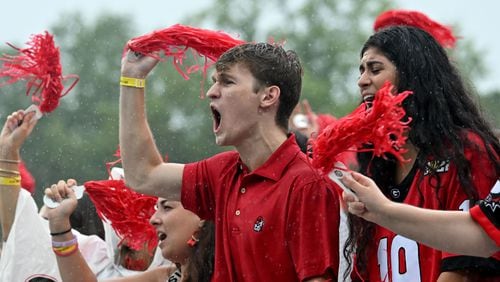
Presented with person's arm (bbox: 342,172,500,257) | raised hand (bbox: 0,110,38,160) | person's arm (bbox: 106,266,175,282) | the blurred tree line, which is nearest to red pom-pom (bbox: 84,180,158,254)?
person's arm (bbox: 106,266,175,282)

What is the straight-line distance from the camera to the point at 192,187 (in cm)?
571

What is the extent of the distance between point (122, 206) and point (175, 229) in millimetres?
444

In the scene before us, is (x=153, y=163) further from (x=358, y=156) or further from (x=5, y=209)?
(x=5, y=209)

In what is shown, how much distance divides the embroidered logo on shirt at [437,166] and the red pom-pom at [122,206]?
199 centimetres

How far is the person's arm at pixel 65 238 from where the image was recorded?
6.66m

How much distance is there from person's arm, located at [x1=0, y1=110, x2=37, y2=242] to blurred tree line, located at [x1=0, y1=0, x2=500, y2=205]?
10629 mm

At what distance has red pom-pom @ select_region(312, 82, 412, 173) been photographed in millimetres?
→ 4672

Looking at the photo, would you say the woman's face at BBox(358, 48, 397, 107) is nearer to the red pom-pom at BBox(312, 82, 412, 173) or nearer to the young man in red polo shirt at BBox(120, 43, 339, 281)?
the young man in red polo shirt at BBox(120, 43, 339, 281)

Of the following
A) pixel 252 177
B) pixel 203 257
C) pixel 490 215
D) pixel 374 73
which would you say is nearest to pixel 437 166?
pixel 374 73

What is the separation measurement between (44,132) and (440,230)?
74.9ft

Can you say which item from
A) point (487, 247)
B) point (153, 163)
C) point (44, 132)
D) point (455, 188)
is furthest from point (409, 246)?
point (44, 132)

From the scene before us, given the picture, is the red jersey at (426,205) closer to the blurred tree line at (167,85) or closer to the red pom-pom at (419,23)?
the red pom-pom at (419,23)

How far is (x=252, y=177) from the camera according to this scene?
5.51 metres

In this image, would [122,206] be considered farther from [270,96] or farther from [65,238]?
[270,96]
